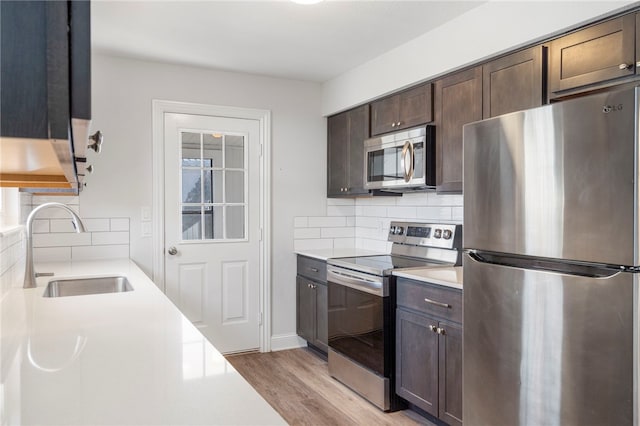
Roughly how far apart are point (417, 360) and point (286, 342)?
167 cm

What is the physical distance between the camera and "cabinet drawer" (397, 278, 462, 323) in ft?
7.64

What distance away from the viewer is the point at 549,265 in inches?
68.5

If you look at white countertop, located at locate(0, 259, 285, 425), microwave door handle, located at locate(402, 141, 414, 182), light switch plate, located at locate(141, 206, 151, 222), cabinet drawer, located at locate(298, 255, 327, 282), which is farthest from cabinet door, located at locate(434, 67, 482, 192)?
light switch plate, located at locate(141, 206, 151, 222)

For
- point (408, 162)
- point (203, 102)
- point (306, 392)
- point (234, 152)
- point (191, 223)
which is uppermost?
point (203, 102)

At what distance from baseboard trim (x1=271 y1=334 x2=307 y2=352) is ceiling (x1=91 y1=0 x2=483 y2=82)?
2.23 meters

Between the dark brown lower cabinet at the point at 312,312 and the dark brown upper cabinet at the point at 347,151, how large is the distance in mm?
802

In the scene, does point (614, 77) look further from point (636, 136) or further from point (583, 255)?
point (583, 255)

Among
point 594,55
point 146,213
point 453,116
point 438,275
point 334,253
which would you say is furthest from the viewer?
point 334,253

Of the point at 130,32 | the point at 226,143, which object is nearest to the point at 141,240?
the point at 226,143

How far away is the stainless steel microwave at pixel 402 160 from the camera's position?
2869mm

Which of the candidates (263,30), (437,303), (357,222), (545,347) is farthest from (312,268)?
(545,347)

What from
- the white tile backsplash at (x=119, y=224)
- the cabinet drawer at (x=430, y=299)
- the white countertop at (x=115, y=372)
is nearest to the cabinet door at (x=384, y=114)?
the cabinet drawer at (x=430, y=299)

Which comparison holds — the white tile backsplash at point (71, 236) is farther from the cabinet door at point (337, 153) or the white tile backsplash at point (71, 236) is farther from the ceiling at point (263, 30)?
the cabinet door at point (337, 153)

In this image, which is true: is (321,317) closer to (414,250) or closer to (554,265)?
(414,250)
